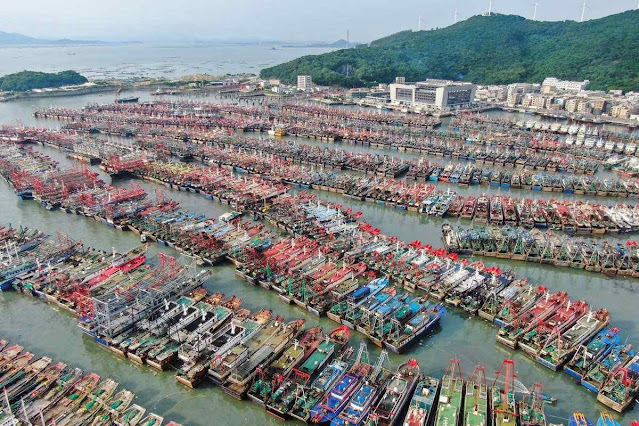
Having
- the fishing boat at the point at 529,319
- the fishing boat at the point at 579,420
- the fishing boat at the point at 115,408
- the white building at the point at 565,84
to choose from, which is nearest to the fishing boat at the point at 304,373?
the fishing boat at the point at 115,408

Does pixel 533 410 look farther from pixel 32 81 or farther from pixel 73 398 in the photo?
pixel 32 81

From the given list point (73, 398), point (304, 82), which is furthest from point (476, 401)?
point (304, 82)

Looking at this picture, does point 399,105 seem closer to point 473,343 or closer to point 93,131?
point 93,131

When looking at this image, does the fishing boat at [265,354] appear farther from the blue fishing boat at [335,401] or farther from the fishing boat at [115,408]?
the fishing boat at [115,408]

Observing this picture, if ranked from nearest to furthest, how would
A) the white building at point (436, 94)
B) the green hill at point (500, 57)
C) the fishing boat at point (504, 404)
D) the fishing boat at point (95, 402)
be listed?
1. the fishing boat at point (504, 404)
2. the fishing boat at point (95, 402)
3. the white building at point (436, 94)
4. the green hill at point (500, 57)

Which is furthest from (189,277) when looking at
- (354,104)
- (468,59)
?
(468,59)
